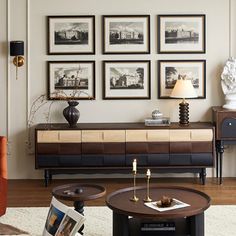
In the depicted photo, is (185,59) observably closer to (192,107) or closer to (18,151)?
(192,107)

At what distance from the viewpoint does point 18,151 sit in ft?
22.2

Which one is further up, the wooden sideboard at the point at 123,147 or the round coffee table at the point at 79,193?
the wooden sideboard at the point at 123,147

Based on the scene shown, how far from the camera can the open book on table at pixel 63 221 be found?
229 cm

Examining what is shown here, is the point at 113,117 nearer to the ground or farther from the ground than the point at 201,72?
nearer to the ground

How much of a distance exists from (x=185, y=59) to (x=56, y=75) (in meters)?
1.80

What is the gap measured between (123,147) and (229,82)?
1707 millimetres

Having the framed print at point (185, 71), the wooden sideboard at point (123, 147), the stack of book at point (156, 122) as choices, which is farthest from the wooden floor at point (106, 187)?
the framed print at point (185, 71)

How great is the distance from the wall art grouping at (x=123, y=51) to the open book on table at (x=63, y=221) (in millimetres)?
4185

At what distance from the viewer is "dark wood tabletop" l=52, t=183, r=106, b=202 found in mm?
3992

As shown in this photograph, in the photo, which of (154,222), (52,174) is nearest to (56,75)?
(52,174)

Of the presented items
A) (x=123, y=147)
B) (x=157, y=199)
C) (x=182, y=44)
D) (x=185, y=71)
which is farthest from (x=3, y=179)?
(x=182, y=44)

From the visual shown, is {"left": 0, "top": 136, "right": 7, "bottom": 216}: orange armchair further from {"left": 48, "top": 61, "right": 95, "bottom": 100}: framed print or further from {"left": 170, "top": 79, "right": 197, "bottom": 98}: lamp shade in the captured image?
{"left": 170, "top": 79, "right": 197, "bottom": 98}: lamp shade

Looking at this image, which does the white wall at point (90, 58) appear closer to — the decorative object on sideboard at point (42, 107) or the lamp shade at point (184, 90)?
the decorative object on sideboard at point (42, 107)

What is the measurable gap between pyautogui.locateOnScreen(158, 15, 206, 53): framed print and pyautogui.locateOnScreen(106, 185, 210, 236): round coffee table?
9.94 feet
